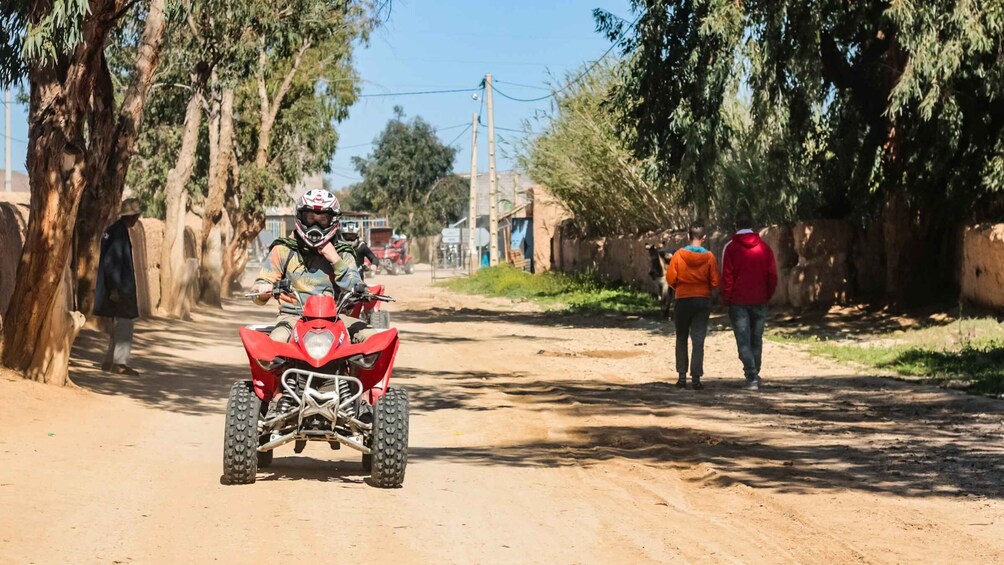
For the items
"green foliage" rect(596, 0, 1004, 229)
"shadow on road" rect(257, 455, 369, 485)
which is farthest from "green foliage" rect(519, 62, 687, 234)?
"shadow on road" rect(257, 455, 369, 485)

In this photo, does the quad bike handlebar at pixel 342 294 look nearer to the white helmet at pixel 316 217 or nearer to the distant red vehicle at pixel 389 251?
the white helmet at pixel 316 217

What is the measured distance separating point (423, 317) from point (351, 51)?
1136cm

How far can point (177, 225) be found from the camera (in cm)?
2764

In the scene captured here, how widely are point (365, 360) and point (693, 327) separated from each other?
742 centimetres

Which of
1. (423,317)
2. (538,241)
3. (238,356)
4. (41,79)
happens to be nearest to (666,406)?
(41,79)

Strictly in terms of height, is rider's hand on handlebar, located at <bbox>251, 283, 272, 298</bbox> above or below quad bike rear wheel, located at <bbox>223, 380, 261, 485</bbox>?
above

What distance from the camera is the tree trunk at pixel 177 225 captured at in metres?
27.1

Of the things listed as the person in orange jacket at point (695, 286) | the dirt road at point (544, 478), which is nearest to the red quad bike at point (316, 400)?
the dirt road at point (544, 478)

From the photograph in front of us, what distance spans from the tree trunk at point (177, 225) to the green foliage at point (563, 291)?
9.63 metres

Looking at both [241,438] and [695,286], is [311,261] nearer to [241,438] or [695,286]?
[241,438]

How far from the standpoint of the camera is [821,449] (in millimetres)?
10883

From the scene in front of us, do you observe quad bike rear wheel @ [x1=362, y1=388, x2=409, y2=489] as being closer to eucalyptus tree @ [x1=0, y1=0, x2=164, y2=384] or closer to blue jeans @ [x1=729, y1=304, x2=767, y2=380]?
eucalyptus tree @ [x1=0, y1=0, x2=164, y2=384]

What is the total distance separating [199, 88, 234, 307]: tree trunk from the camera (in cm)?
3159

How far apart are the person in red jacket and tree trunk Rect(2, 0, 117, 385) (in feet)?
23.2
